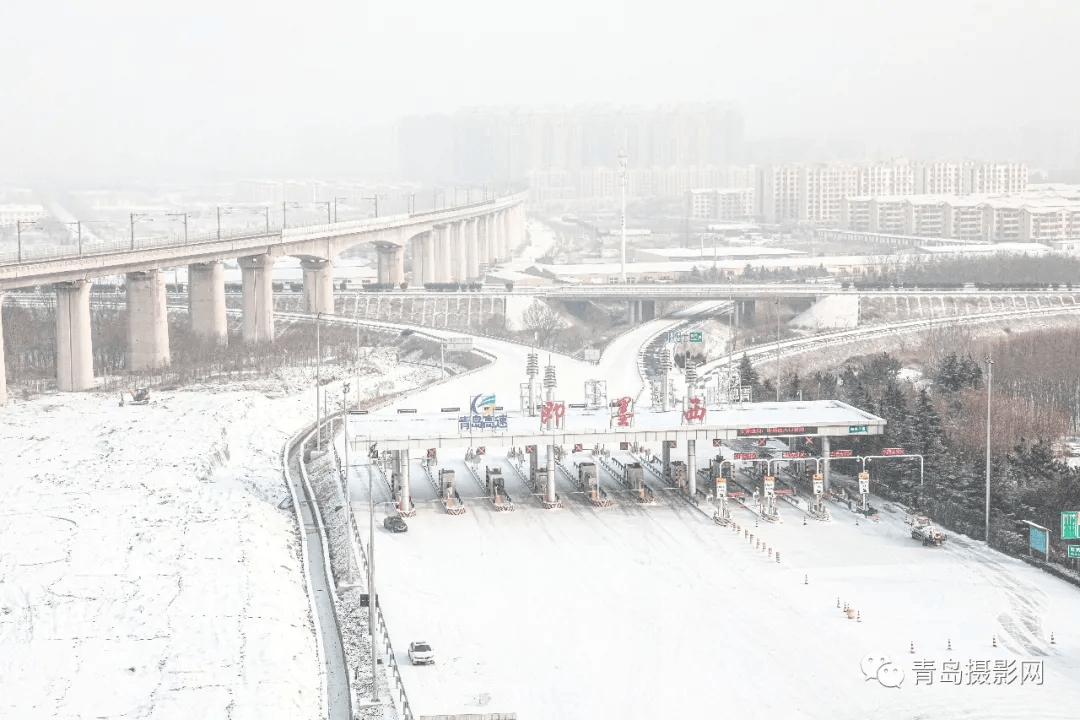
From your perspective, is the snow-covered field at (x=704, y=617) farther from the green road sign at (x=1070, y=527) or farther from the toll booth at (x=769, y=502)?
the green road sign at (x=1070, y=527)

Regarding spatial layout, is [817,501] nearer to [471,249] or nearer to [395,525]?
[395,525]

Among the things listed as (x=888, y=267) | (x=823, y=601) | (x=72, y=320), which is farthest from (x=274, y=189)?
(x=823, y=601)

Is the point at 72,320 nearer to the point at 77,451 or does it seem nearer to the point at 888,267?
the point at 77,451

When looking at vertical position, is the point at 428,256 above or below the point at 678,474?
above

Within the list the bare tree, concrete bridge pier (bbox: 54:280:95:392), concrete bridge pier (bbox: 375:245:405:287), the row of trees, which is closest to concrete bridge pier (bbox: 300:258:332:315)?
the bare tree

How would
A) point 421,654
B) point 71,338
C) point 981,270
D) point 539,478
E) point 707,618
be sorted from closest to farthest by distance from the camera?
point 421,654
point 707,618
point 539,478
point 71,338
point 981,270

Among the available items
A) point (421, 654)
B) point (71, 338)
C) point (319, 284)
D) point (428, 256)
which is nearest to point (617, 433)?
point (421, 654)

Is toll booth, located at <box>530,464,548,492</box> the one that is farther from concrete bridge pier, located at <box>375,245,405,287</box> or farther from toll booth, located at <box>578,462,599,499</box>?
concrete bridge pier, located at <box>375,245,405,287</box>
